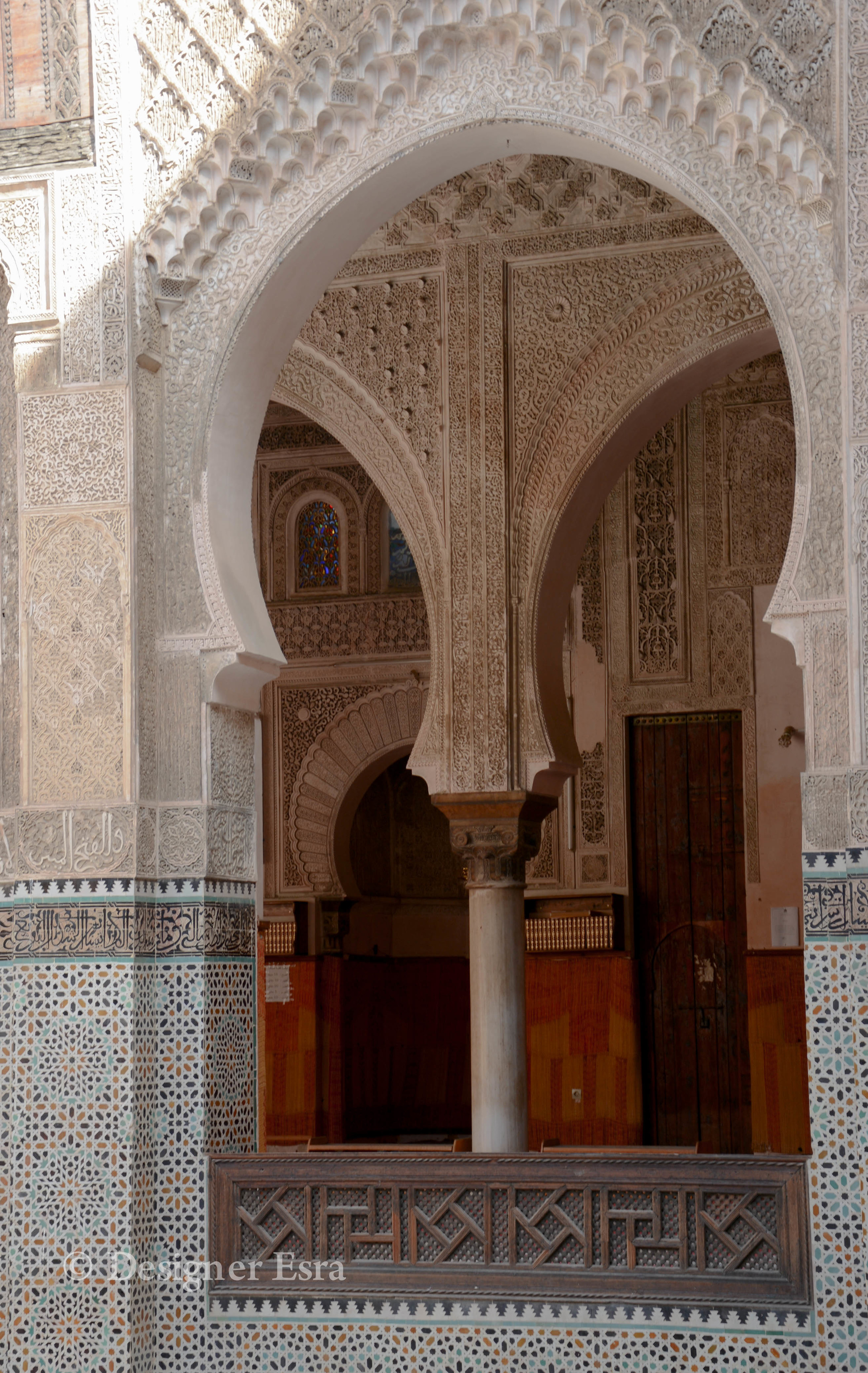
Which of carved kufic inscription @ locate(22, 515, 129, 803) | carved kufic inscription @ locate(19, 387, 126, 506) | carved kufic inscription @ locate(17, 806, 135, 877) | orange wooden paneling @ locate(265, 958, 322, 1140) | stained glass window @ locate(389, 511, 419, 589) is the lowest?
orange wooden paneling @ locate(265, 958, 322, 1140)

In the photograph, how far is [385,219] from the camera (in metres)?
4.95

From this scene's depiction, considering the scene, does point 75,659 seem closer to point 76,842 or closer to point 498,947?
point 76,842

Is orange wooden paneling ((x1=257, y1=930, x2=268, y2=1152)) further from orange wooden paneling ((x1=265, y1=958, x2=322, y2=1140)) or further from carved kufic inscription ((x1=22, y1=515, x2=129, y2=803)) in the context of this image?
carved kufic inscription ((x1=22, y1=515, x2=129, y2=803))

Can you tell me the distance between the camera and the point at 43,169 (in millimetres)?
4844

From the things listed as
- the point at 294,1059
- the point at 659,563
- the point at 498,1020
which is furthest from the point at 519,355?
the point at 294,1059

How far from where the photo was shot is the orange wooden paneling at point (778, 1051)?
7.87 metres

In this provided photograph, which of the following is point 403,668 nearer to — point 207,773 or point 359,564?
point 359,564

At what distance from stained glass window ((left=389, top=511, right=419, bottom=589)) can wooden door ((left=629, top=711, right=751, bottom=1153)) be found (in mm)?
1603

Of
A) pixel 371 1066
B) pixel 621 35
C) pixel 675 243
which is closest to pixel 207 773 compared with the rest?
pixel 621 35

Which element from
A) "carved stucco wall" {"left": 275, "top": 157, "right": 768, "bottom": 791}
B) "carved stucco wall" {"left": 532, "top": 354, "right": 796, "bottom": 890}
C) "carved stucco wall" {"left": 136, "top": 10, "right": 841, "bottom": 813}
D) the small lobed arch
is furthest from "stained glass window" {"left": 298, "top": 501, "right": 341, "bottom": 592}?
"carved stucco wall" {"left": 136, "top": 10, "right": 841, "bottom": 813}

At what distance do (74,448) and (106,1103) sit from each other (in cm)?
176

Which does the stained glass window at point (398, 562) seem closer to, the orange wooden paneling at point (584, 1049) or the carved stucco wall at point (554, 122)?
the orange wooden paneling at point (584, 1049)

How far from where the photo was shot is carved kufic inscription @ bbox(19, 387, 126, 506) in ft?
15.5

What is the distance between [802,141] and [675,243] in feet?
7.14
